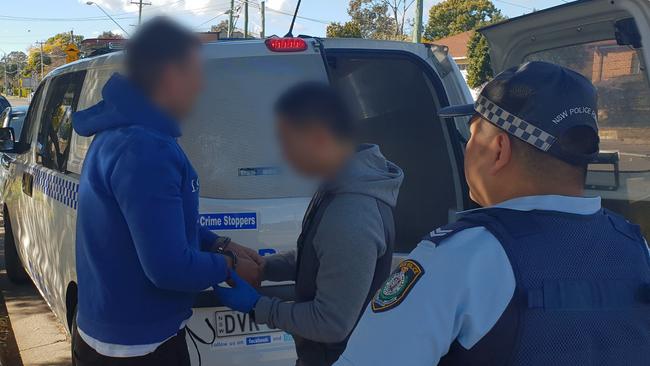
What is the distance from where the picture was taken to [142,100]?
1980 millimetres

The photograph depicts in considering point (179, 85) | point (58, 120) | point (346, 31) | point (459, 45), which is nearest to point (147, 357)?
point (179, 85)

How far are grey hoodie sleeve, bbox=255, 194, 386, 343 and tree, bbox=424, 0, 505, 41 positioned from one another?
159 ft

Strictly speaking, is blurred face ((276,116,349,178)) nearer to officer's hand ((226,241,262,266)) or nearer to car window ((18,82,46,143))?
officer's hand ((226,241,262,266))

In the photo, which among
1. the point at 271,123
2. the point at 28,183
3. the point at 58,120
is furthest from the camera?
the point at 28,183

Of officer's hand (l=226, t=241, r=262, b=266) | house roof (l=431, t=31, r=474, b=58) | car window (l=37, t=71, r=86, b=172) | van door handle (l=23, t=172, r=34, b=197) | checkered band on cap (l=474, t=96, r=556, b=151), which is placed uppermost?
house roof (l=431, t=31, r=474, b=58)

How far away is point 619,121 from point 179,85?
6.15 ft

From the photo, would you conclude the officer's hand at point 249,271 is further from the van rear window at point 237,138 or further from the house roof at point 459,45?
the house roof at point 459,45

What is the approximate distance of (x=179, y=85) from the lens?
1986 millimetres

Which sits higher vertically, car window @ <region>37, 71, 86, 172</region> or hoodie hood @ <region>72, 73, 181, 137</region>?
hoodie hood @ <region>72, 73, 181, 137</region>

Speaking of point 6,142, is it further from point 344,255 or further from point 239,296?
point 344,255

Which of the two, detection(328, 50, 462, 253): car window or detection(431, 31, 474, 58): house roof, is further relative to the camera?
detection(431, 31, 474, 58): house roof

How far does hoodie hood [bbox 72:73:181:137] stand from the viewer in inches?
77.4

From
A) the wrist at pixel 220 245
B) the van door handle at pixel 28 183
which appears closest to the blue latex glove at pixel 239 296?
the wrist at pixel 220 245

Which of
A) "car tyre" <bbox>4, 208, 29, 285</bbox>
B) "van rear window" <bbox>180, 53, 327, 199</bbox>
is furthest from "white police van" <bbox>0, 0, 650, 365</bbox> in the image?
"car tyre" <bbox>4, 208, 29, 285</bbox>
